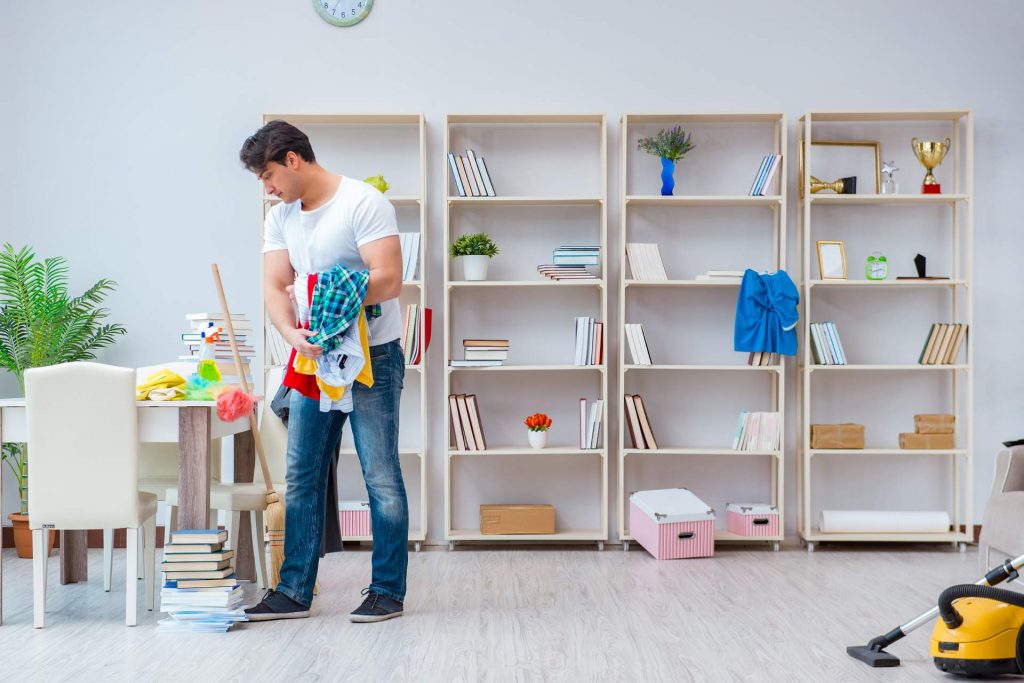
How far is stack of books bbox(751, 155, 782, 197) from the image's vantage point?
442 cm

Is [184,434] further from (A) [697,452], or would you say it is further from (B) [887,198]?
(B) [887,198]

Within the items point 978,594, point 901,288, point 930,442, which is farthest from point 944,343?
point 978,594

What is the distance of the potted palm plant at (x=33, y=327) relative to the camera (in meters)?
4.25

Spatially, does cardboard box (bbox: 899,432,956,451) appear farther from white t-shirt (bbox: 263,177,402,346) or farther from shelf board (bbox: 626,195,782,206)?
white t-shirt (bbox: 263,177,402,346)

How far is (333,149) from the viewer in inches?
184

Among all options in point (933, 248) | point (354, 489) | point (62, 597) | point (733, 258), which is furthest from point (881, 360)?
point (62, 597)

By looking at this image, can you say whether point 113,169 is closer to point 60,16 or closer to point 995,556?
point 60,16

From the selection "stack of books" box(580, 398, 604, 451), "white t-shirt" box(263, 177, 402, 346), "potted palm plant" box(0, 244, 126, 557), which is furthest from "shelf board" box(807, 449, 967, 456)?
"potted palm plant" box(0, 244, 126, 557)

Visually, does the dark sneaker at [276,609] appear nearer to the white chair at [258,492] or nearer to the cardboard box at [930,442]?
the white chair at [258,492]

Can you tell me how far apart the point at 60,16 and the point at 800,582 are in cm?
431

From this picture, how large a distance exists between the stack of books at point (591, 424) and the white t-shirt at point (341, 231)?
1589 millimetres

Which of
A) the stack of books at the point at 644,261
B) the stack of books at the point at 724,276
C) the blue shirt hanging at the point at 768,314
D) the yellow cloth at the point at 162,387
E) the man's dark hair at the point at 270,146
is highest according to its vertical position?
the man's dark hair at the point at 270,146

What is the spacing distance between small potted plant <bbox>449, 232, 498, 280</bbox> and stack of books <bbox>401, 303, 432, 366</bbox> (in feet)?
0.92

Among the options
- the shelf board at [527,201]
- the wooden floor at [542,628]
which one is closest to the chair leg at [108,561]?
the wooden floor at [542,628]
